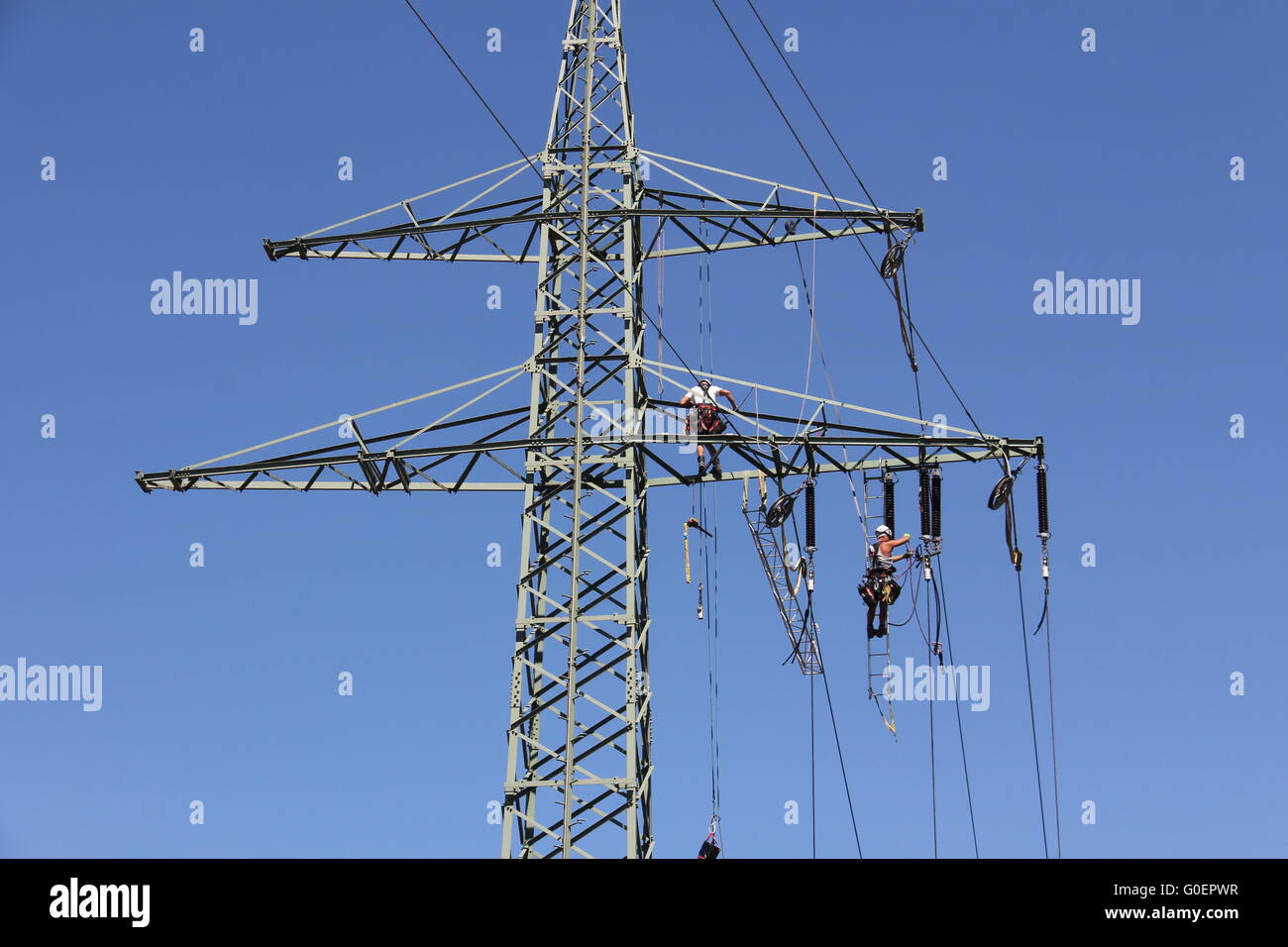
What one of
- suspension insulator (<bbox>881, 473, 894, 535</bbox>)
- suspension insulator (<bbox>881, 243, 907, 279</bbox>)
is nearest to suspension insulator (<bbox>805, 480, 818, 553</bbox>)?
suspension insulator (<bbox>881, 473, 894, 535</bbox>)

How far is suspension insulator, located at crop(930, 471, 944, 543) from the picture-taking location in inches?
998

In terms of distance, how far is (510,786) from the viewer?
23078mm

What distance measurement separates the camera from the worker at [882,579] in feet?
86.3

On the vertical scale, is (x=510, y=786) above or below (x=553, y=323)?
below

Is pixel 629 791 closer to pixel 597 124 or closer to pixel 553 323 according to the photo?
pixel 553 323

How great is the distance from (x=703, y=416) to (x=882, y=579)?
3741 millimetres

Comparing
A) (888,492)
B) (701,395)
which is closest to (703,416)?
(701,395)

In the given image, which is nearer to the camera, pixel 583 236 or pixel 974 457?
pixel 583 236

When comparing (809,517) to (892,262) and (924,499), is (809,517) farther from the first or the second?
(892,262)

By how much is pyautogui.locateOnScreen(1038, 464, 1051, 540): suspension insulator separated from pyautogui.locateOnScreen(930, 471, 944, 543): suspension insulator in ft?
4.44

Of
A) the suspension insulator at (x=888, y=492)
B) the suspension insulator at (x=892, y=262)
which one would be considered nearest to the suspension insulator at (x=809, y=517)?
the suspension insulator at (x=888, y=492)

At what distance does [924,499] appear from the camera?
83.7 ft
